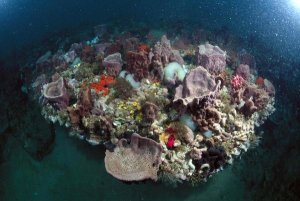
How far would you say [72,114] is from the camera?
8.27 metres

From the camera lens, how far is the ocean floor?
6973 mm

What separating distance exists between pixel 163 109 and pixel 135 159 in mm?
1653

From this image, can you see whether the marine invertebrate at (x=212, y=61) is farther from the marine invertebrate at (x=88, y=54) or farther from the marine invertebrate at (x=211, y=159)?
the marine invertebrate at (x=88, y=54)

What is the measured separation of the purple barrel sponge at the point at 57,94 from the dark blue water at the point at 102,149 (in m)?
0.74

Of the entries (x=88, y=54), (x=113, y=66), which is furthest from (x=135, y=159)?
(x=88, y=54)

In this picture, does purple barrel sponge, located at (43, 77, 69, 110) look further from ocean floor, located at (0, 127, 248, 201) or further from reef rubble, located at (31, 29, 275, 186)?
ocean floor, located at (0, 127, 248, 201)

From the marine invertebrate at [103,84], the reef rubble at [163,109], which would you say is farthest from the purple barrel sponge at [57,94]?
the marine invertebrate at [103,84]

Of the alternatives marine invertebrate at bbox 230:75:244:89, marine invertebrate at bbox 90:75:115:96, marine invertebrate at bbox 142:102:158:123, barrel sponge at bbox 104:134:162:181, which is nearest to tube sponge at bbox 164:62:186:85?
marine invertebrate at bbox 142:102:158:123

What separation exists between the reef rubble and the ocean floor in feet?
0.97

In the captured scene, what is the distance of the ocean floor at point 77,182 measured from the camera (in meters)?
6.97

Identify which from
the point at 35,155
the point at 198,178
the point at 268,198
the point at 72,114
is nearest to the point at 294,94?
the point at 268,198

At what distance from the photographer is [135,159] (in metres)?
6.95

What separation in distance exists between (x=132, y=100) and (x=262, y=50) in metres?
7.14

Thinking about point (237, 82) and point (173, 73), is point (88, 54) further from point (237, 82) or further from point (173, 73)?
point (237, 82)
